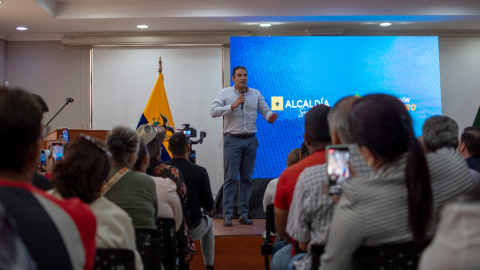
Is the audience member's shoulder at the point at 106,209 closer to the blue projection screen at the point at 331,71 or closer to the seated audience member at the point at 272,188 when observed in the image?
the seated audience member at the point at 272,188

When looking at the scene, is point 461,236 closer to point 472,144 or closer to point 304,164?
point 304,164

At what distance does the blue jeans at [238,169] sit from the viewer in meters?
4.48

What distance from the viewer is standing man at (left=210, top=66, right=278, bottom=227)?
176 inches

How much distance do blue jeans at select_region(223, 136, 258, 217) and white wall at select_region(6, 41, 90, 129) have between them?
2.81 m

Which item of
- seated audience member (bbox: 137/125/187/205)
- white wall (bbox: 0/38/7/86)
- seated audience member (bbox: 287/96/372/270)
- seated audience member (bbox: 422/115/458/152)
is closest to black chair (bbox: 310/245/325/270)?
seated audience member (bbox: 287/96/372/270)

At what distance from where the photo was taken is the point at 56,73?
6273mm

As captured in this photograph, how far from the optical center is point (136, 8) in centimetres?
543

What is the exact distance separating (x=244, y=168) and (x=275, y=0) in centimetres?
231

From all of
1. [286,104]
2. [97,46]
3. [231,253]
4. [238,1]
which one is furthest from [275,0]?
[231,253]

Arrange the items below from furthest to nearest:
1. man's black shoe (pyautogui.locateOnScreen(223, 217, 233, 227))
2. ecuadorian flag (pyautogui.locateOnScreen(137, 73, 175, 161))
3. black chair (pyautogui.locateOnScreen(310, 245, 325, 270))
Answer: ecuadorian flag (pyautogui.locateOnScreen(137, 73, 175, 161)) < man's black shoe (pyautogui.locateOnScreen(223, 217, 233, 227)) < black chair (pyautogui.locateOnScreen(310, 245, 325, 270))

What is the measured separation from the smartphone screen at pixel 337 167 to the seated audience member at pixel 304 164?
47 centimetres

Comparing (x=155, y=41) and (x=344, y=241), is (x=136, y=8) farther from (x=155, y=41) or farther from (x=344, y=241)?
(x=344, y=241)

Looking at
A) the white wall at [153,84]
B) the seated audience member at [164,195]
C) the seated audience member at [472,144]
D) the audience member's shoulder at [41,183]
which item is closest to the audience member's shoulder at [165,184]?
the seated audience member at [164,195]

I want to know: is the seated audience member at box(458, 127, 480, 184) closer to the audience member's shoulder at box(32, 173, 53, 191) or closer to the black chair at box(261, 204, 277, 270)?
the black chair at box(261, 204, 277, 270)
